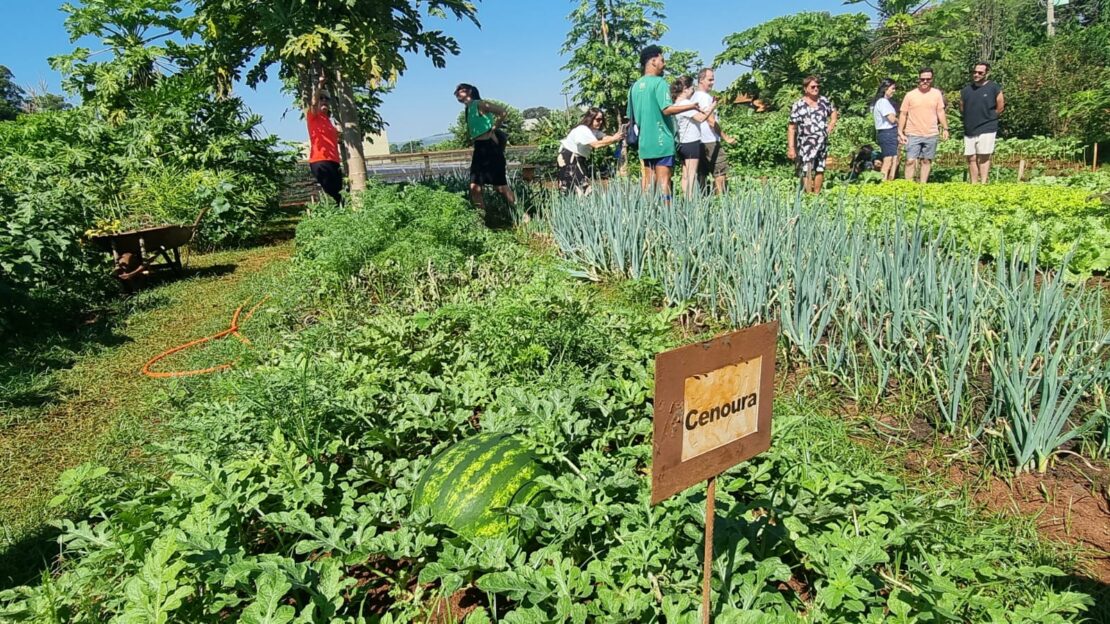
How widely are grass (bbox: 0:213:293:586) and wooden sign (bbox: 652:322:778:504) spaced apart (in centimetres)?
242

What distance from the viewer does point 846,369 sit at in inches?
113

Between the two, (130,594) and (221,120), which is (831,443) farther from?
(221,120)

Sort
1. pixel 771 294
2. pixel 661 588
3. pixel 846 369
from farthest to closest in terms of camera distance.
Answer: pixel 771 294, pixel 846 369, pixel 661 588

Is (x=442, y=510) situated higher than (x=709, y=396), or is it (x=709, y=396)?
(x=709, y=396)

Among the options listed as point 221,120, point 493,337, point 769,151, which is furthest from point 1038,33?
point 493,337

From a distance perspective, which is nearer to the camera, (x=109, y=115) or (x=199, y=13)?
(x=199, y=13)

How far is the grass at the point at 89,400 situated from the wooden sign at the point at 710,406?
2418 millimetres

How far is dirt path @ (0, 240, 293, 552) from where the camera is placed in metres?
2.84

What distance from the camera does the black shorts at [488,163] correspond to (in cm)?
800

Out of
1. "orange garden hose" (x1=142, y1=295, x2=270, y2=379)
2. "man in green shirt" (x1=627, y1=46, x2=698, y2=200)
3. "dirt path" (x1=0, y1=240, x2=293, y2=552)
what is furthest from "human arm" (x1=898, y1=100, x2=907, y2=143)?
"dirt path" (x1=0, y1=240, x2=293, y2=552)

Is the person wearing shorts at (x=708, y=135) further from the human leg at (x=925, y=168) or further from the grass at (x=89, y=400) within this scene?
the grass at (x=89, y=400)

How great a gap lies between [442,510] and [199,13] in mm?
6998

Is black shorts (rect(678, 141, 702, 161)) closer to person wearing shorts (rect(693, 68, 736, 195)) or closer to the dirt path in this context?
person wearing shorts (rect(693, 68, 736, 195))

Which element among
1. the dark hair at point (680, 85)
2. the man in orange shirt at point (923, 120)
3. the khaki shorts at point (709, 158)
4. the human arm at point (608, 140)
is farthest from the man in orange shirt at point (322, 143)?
the man in orange shirt at point (923, 120)
